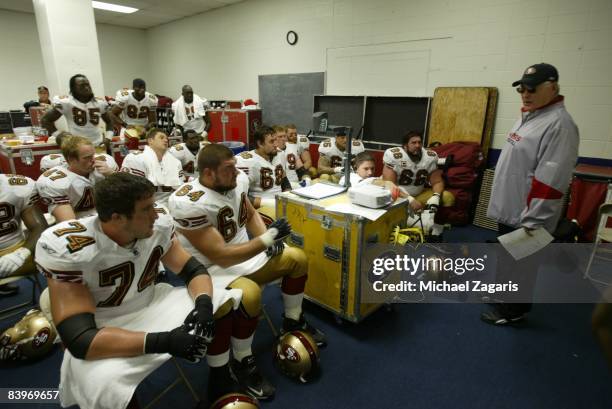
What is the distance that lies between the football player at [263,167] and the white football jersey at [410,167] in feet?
3.71

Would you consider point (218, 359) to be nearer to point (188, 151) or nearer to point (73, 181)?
point (73, 181)

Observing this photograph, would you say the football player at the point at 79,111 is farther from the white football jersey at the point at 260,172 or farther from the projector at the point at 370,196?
the projector at the point at 370,196

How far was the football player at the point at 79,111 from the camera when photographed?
4.18 m

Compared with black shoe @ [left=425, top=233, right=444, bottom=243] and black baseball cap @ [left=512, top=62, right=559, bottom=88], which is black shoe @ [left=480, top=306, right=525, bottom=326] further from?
black baseball cap @ [left=512, top=62, right=559, bottom=88]

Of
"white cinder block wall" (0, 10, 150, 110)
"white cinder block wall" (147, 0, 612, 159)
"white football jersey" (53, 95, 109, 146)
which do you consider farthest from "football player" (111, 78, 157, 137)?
"white cinder block wall" (0, 10, 150, 110)

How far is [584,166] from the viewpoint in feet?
12.0

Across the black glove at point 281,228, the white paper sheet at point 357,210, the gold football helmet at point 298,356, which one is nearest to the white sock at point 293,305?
the gold football helmet at point 298,356

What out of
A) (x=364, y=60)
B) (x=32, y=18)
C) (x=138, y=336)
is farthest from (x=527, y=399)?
(x=32, y=18)

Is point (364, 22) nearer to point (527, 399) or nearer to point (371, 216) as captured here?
point (371, 216)

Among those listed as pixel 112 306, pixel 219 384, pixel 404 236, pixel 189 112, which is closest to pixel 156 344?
pixel 112 306

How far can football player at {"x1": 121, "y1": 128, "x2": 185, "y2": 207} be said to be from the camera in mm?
3189

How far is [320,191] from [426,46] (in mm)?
3358

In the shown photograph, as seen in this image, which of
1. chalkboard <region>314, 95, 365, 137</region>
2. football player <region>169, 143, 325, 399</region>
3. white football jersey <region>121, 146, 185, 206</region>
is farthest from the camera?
chalkboard <region>314, 95, 365, 137</region>

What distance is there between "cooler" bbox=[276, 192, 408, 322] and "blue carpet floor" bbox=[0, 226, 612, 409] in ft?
0.77
